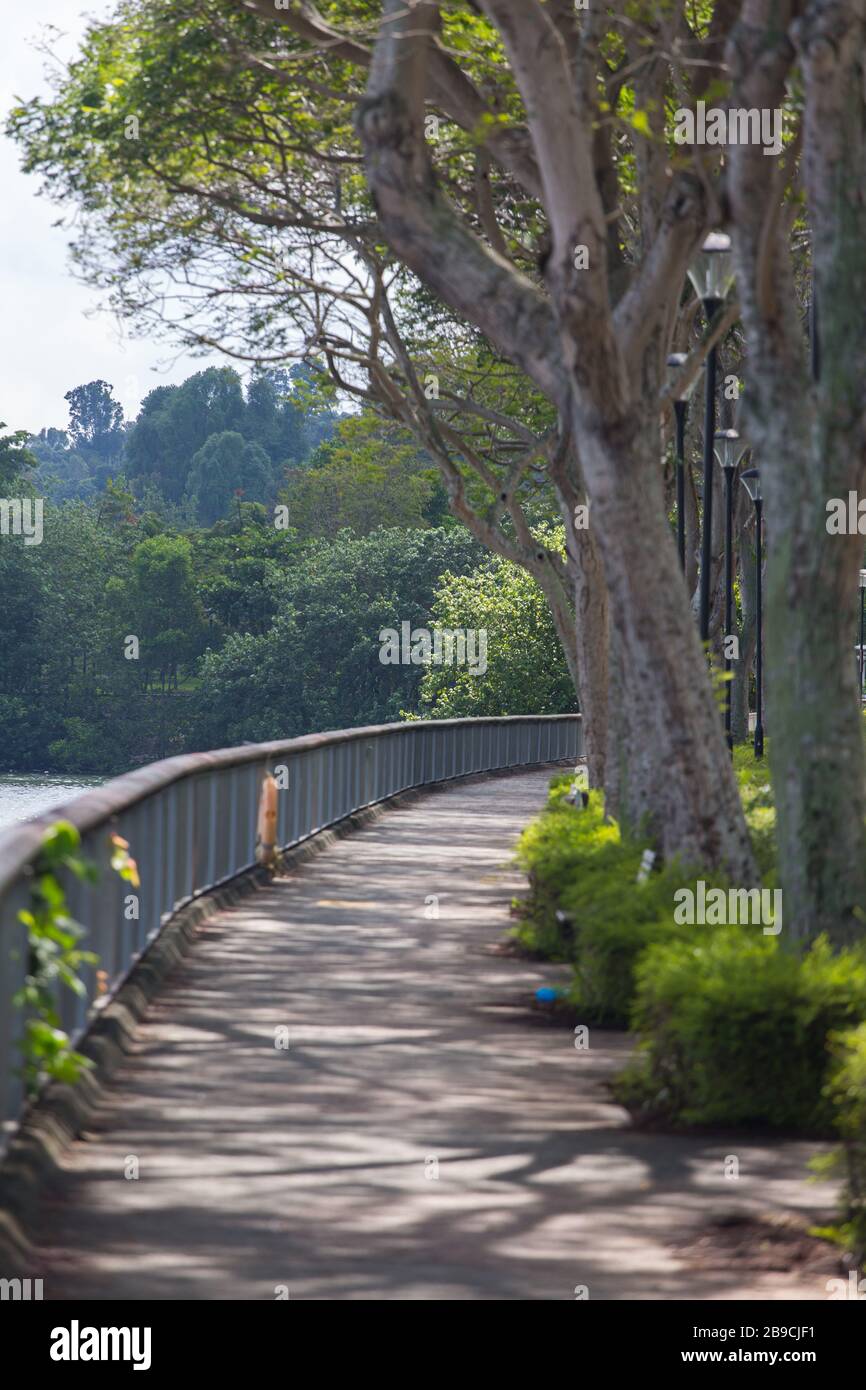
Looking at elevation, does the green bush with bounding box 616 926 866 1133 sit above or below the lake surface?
above

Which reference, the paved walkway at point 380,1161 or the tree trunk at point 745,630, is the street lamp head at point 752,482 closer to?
the tree trunk at point 745,630

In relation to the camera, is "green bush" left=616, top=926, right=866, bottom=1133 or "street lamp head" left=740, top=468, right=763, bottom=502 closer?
"green bush" left=616, top=926, right=866, bottom=1133

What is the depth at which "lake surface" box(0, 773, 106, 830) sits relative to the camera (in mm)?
81306

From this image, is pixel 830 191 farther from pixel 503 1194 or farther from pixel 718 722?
pixel 503 1194

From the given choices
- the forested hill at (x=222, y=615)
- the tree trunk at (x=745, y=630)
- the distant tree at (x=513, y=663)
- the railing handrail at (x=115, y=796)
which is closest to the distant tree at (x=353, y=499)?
the forested hill at (x=222, y=615)

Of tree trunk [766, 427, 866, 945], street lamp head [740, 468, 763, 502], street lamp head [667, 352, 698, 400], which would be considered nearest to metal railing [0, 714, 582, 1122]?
tree trunk [766, 427, 866, 945]

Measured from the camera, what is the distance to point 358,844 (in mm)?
24172

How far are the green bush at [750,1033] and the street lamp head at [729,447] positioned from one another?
19.2 metres

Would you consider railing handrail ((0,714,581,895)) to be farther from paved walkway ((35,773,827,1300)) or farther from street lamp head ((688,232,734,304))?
street lamp head ((688,232,734,304))

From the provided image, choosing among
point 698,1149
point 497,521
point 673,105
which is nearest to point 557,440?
point 673,105

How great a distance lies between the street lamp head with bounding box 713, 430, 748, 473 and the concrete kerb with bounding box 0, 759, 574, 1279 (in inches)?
487

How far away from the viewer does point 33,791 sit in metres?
92.5

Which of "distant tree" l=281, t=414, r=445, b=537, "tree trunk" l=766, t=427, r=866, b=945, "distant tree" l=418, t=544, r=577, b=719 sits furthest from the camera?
"distant tree" l=281, t=414, r=445, b=537

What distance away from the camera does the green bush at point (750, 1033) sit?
8719mm
